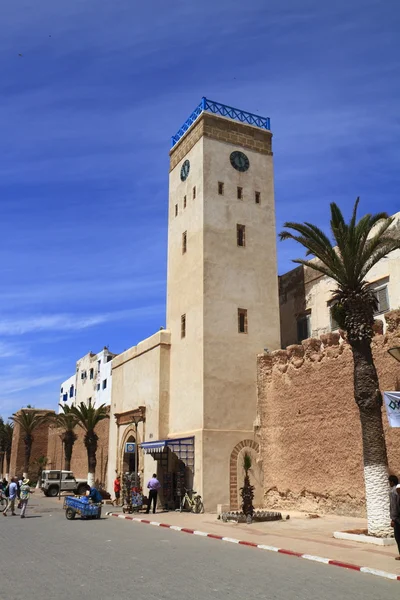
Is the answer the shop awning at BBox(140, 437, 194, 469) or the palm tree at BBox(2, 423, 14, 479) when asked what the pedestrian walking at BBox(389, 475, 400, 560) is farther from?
the palm tree at BBox(2, 423, 14, 479)

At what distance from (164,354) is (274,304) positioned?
526 centimetres

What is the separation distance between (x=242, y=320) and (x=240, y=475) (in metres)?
6.16

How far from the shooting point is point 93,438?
33.0 m

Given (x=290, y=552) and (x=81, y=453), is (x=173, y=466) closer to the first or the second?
(x=290, y=552)

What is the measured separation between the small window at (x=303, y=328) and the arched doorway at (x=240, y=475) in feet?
17.8

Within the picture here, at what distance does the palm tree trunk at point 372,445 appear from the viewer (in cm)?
1244

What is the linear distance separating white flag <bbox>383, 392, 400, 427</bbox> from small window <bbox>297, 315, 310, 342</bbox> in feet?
36.9

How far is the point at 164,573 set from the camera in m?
8.83

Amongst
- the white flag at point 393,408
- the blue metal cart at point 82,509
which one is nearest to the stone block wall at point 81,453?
the blue metal cart at point 82,509

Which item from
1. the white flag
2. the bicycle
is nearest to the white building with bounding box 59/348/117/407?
the bicycle

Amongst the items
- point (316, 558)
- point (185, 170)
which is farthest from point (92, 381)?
point (316, 558)

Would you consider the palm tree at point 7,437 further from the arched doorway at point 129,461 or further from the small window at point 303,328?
the small window at point 303,328

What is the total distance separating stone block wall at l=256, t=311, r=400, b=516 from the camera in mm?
16828

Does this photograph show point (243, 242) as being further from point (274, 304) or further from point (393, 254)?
point (393, 254)
